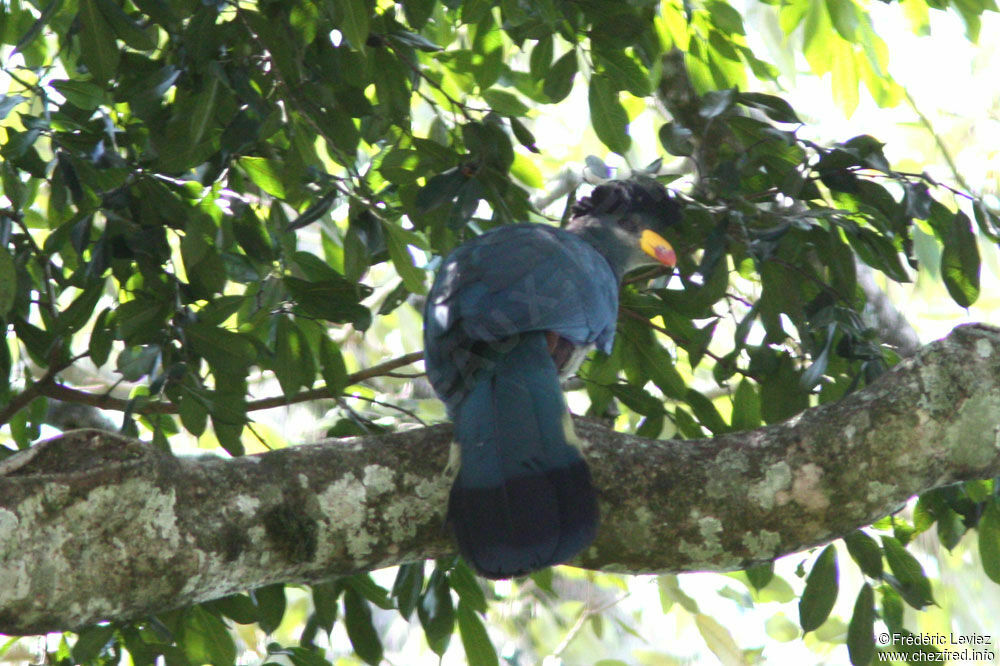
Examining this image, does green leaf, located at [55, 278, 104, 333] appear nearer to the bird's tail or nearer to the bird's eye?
the bird's tail

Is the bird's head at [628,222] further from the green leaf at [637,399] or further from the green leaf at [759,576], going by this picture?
the green leaf at [759,576]

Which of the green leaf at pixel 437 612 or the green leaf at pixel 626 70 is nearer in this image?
the green leaf at pixel 437 612

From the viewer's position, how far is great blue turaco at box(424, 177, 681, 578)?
6.95 ft

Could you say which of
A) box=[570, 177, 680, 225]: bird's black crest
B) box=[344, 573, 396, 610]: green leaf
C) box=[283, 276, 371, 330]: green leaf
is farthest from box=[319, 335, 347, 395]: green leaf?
box=[570, 177, 680, 225]: bird's black crest

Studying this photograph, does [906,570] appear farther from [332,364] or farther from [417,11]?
[417,11]

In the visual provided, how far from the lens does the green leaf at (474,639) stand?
111 inches

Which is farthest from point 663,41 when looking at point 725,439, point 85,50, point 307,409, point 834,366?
point 307,409

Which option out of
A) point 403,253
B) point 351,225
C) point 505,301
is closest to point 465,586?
point 505,301

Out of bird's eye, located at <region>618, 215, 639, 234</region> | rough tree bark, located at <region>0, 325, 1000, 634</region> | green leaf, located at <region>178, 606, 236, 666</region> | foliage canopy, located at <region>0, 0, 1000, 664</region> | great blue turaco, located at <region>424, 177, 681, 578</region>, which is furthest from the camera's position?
bird's eye, located at <region>618, 215, 639, 234</region>

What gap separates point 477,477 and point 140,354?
35.3 inches

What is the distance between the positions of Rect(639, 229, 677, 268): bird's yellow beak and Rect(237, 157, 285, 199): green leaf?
1.17 m

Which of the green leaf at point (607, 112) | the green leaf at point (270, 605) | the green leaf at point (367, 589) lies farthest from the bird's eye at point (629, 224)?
the green leaf at point (270, 605)

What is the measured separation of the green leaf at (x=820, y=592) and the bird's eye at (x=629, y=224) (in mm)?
1309

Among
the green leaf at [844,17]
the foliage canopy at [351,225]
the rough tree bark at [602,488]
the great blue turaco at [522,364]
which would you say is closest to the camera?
the rough tree bark at [602,488]
